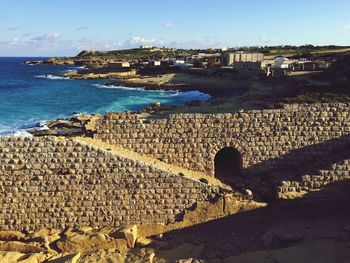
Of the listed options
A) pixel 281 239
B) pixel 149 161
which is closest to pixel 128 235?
pixel 149 161

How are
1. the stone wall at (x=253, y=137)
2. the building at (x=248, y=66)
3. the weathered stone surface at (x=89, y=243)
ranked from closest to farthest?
the weathered stone surface at (x=89, y=243) → the stone wall at (x=253, y=137) → the building at (x=248, y=66)

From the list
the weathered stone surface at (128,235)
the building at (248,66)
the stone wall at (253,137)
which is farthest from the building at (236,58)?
the weathered stone surface at (128,235)

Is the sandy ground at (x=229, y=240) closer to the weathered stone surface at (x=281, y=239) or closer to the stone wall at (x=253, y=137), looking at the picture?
the weathered stone surface at (x=281, y=239)

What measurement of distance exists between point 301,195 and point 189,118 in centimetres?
433

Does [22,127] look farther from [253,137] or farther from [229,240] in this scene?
[229,240]

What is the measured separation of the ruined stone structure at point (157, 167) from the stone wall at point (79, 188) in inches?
1.2

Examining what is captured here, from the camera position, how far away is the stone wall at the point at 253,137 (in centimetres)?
1364

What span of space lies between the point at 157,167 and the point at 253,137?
3416mm

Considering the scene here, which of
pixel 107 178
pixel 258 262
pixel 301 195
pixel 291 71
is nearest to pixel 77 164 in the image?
pixel 107 178

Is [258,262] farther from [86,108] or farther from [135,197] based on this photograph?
[86,108]

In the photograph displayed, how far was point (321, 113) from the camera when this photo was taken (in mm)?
13953

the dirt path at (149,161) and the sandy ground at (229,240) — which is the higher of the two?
the dirt path at (149,161)

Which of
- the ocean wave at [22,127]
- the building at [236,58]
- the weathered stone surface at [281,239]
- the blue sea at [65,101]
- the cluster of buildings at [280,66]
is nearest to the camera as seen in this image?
the weathered stone surface at [281,239]

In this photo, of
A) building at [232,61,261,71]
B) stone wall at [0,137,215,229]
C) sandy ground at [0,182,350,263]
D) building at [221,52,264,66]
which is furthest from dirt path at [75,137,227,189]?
building at [221,52,264,66]
